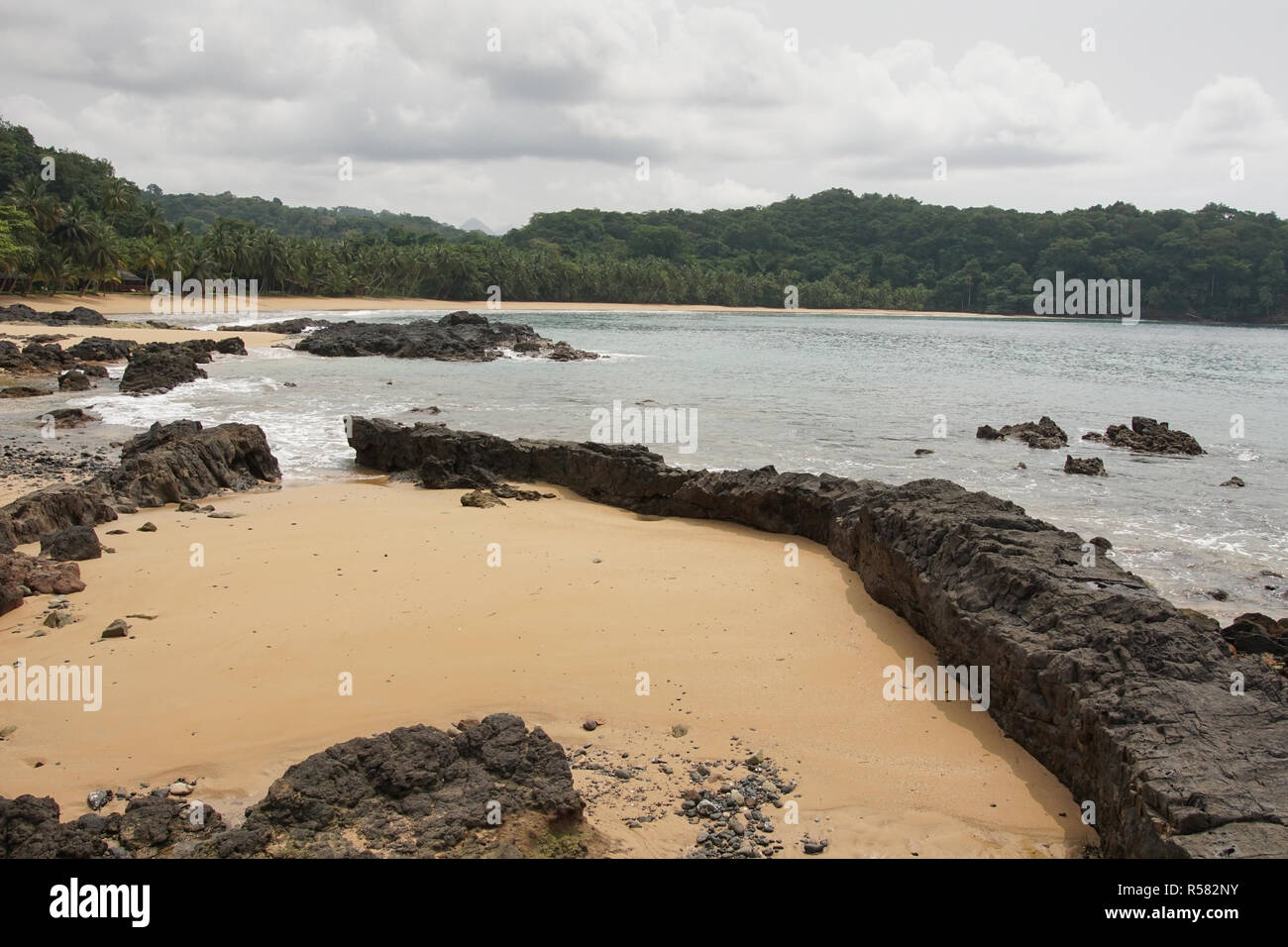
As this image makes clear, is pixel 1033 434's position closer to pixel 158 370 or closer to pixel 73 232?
pixel 158 370

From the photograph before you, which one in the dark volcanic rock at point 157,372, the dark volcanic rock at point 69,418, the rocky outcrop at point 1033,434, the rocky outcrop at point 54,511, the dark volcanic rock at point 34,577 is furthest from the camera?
the dark volcanic rock at point 157,372

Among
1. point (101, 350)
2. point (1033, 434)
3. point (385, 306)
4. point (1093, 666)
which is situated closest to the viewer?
point (1093, 666)

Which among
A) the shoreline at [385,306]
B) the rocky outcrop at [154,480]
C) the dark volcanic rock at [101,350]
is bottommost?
the rocky outcrop at [154,480]

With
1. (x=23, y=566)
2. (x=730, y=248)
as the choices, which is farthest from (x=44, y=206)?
(x=730, y=248)

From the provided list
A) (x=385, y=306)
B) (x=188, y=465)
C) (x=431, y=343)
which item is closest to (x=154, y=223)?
(x=385, y=306)

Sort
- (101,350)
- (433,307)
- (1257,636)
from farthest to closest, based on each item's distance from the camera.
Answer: (433,307) < (101,350) < (1257,636)

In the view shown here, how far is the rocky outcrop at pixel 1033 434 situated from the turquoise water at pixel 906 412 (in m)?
0.52

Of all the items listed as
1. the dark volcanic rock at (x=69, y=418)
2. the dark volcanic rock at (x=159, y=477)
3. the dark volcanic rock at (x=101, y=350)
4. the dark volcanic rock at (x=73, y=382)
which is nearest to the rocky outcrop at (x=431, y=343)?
the dark volcanic rock at (x=101, y=350)

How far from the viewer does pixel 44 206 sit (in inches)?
2253

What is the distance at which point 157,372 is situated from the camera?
24.7 meters

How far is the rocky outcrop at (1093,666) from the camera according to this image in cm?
427

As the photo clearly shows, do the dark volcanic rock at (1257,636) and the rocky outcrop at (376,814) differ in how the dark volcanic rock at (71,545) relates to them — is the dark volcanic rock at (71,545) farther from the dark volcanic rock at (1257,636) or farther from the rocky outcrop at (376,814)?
the dark volcanic rock at (1257,636)

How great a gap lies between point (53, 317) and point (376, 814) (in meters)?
49.1

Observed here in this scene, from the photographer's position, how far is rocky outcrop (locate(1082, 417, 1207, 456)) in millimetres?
20531
